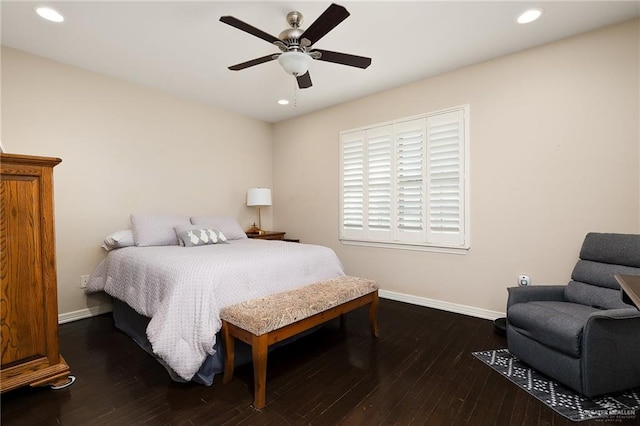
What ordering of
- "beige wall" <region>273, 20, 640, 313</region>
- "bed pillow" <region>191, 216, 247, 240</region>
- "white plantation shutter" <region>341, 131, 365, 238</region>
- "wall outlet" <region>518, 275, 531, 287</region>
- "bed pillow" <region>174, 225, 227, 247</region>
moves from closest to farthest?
1. "beige wall" <region>273, 20, 640, 313</region>
2. "wall outlet" <region>518, 275, 531, 287</region>
3. "bed pillow" <region>174, 225, 227, 247</region>
4. "bed pillow" <region>191, 216, 247, 240</region>
5. "white plantation shutter" <region>341, 131, 365, 238</region>

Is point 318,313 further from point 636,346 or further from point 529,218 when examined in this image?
point 529,218

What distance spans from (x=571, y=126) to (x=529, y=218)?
0.87m

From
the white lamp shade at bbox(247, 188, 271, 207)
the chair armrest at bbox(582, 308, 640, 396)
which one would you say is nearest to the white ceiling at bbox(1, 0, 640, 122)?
the white lamp shade at bbox(247, 188, 271, 207)

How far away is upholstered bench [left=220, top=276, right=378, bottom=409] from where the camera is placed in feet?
5.94

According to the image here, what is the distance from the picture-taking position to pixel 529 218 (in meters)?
2.89

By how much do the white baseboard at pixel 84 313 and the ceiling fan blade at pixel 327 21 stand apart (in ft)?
11.4

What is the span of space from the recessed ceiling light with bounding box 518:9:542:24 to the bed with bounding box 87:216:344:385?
253 centimetres

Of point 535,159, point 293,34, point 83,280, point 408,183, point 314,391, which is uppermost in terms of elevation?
point 293,34

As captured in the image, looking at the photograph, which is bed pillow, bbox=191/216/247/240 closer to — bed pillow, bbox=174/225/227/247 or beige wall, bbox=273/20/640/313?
bed pillow, bbox=174/225/227/247

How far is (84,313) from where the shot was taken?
325 cm

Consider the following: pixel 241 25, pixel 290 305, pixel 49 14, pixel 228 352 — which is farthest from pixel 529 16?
pixel 49 14

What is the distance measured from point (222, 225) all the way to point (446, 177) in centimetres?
274

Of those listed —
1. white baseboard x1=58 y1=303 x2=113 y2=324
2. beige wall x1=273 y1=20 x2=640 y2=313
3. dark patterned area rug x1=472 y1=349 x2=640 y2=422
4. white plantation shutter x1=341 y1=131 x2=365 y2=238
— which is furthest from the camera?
white plantation shutter x1=341 y1=131 x2=365 y2=238

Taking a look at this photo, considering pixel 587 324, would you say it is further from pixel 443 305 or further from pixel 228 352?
pixel 228 352
